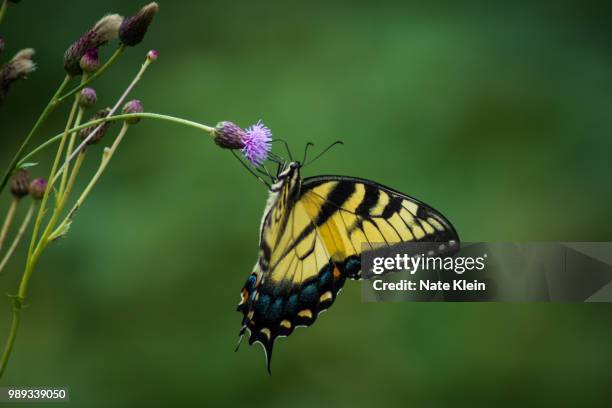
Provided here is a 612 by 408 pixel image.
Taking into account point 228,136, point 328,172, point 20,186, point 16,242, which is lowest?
point 16,242

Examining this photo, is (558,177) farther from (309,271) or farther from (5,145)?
(5,145)

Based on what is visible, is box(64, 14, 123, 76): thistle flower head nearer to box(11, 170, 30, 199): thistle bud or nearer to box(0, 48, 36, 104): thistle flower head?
box(0, 48, 36, 104): thistle flower head

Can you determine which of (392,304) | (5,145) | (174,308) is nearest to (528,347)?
(392,304)

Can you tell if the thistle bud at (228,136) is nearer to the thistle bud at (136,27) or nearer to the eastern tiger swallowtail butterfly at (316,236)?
the thistle bud at (136,27)

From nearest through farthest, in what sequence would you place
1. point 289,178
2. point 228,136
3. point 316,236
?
1. point 228,136
2. point 289,178
3. point 316,236

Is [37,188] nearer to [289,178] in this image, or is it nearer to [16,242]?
[16,242]

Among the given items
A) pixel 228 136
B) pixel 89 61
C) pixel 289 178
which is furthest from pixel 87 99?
pixel 289 178
